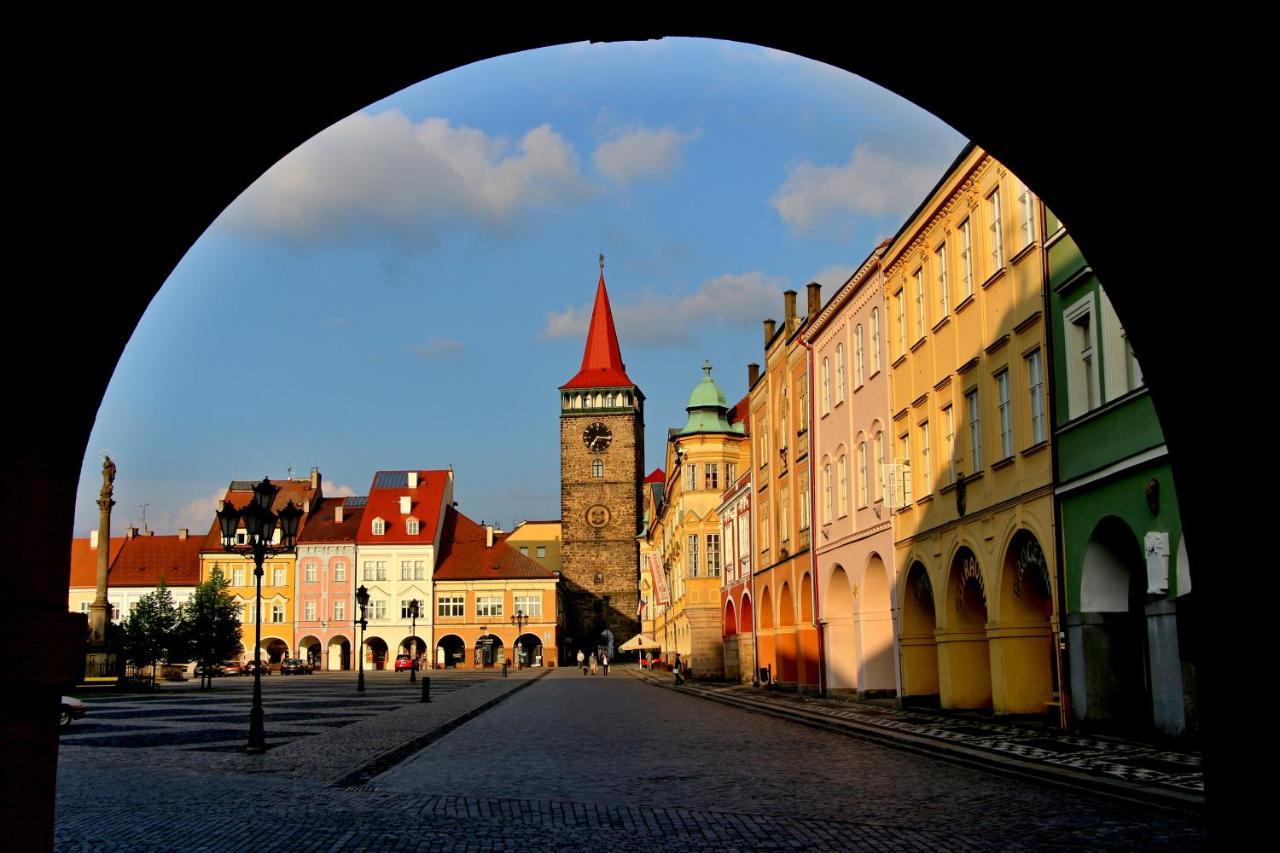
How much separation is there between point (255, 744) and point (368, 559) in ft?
291

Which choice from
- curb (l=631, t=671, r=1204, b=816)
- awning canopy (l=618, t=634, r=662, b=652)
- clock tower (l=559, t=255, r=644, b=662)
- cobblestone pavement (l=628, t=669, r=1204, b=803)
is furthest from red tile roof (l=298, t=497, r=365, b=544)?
curb (l=631, t=671, r=1204, b=816)

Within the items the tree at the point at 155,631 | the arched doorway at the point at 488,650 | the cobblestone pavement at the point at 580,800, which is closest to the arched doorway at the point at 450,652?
the arched doorway at the point at 488,650

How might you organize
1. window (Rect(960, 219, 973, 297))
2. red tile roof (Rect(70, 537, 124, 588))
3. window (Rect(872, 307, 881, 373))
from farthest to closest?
red tile roof (Rect(70, 537, 124, 588)) < window (Rect(872, 307, 881, 373)) < window (Rect(960, 219, 973, 297))

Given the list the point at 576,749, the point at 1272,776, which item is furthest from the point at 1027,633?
the point at 1272,776

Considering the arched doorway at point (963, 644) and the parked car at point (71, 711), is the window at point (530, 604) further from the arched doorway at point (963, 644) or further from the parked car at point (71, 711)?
the arched doorway at point (963, 644)

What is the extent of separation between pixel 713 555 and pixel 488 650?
4854 cm

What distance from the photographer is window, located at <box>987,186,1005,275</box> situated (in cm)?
2638

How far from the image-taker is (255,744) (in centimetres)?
2145

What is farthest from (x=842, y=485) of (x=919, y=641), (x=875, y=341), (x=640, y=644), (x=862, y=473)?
(x=640, y=644)

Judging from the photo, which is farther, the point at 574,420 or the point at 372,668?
the point at 574,420

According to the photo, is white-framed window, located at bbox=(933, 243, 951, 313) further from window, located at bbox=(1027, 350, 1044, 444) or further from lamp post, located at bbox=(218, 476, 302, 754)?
lamp post, located at bbox=(218, 476, 302, 754)

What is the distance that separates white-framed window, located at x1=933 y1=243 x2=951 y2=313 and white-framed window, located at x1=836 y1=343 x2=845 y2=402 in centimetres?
879

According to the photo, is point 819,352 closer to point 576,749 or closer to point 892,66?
point 576,749

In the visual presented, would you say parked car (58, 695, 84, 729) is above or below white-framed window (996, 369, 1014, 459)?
below
